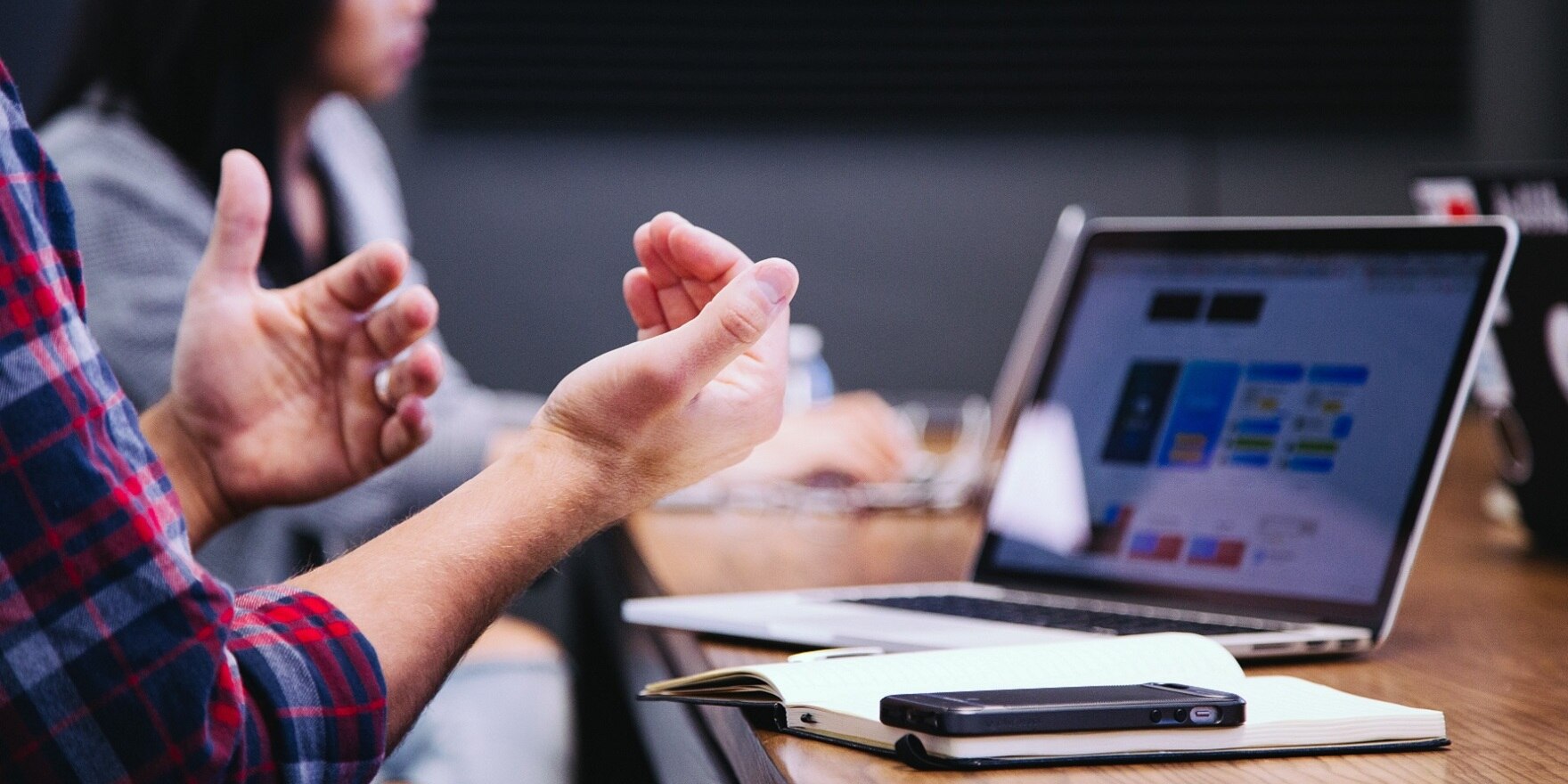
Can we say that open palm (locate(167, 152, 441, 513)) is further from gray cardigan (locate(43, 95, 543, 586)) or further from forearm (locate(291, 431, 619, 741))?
gray cardigan (locate(43, 95, 543, 586))

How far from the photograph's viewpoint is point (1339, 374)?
1017 millimetres

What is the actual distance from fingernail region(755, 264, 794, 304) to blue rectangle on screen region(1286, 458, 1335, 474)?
1.46 ft

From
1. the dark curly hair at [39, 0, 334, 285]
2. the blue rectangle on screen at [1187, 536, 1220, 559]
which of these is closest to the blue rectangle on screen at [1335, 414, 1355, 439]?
the blue rectangle on screen at [1187, 536, 1220, 559]

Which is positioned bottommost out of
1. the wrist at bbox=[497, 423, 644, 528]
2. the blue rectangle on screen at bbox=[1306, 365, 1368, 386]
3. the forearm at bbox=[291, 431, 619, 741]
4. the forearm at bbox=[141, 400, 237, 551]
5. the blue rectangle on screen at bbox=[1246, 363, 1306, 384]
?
the forearm at bbox=[141, 400, 237, 551]

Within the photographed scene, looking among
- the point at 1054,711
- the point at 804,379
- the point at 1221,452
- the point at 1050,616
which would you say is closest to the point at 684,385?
the point at 1054,711

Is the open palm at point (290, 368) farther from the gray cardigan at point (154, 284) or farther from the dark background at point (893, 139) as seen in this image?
the dark background at point (893, 139)

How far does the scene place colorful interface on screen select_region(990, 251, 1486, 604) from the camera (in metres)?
0.97

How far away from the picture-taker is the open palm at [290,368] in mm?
1119

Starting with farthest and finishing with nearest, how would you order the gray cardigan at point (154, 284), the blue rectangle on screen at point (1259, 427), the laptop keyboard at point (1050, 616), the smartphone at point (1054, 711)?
the gray cardigan at point (154, 284) < the blue rectangle on screen at point (1259, 427) < the laptop keyboard at point (1050, 616) < the smartphone at point (1054, 711)


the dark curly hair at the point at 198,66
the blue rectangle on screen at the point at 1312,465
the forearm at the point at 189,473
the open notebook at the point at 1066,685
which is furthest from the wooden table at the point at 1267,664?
the dark curly hair at the point at 198,66

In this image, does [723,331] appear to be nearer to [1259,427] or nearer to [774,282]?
[774,282]

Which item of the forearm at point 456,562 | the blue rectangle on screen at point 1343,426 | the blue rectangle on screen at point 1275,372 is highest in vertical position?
the blue rectangle on screen at point 1275,372

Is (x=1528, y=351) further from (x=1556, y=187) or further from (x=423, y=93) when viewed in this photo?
(x=423, y=93)

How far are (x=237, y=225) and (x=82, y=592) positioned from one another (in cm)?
57
